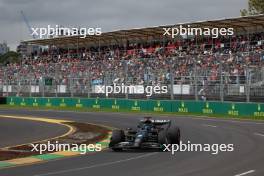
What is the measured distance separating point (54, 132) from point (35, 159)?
27.1 ft

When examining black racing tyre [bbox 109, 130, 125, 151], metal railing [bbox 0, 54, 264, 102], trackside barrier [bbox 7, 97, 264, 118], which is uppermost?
metal railing [bbox 0, 54, 264, 102]

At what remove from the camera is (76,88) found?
44.4 meters

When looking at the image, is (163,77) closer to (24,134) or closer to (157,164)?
(24,134)

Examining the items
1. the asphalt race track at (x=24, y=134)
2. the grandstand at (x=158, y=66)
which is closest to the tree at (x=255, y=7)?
the grandstand at (x=158, y=66)

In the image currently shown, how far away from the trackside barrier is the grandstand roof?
8346 millimetres

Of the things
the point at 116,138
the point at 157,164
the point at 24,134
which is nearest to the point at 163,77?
the point at 24,134

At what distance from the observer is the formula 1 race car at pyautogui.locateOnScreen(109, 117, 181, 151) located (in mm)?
15883

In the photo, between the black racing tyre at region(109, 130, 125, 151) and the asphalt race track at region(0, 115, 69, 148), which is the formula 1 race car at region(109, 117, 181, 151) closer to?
the black racing tyre at region(109, 130, 125, 151)

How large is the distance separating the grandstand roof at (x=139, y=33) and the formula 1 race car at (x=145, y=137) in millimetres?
24586

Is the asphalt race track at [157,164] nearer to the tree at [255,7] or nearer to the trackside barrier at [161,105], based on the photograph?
the trackside barrier at [161,105]

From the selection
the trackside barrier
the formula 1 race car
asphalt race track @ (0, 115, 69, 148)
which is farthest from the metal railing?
the formula 1 race car

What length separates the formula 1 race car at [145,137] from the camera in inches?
625

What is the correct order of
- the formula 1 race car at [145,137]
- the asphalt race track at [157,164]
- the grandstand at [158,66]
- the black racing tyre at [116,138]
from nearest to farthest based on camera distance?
the asphalt race track at [157,164]
the formula 1 race car at [145,137]
the black racing tyre at [116,138]
the grandstand at [158,66]

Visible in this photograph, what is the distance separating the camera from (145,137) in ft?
52.5
